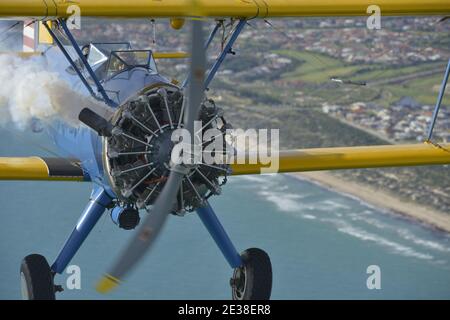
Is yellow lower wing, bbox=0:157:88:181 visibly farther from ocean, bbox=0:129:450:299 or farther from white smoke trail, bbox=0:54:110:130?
ocean, bbox=0:129:450:299

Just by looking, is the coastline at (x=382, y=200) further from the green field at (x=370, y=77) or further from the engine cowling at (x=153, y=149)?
the engine cowling at (x=153, y=149)

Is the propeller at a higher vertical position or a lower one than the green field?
lower

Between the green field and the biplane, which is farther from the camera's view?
the green field

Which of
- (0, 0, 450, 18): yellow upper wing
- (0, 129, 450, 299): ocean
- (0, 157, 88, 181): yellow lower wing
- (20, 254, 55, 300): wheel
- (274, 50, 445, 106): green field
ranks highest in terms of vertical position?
(274, 50, 445, 106): green field

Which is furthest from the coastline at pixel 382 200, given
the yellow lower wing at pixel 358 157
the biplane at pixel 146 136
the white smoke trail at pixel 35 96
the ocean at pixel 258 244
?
the biplane at pixel 146 136

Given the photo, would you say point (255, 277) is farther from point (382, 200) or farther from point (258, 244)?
point (382, 200)

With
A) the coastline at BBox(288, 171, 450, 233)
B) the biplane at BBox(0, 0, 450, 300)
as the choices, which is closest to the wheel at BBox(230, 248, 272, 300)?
the biplane at BBox(0, 0, 450, 300)

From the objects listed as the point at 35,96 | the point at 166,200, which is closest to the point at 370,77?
the point at 35,96
